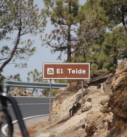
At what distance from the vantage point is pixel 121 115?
26.5 ft

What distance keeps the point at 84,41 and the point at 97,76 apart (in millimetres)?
22393

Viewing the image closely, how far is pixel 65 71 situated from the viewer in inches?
683

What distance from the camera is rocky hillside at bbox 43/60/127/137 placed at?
321 inches

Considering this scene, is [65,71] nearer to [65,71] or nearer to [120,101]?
[65,71]

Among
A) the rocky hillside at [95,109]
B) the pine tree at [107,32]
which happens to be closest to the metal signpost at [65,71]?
the rocky hillside at [95,109]

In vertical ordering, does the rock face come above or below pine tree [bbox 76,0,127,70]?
below

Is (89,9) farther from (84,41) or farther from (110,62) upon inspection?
(110,62)

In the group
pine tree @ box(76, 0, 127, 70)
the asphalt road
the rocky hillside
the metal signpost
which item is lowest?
the asphalt road

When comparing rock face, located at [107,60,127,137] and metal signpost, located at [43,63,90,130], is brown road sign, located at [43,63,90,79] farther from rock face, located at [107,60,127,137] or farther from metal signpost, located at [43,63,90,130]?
rock face, located at [107,60,127,137]

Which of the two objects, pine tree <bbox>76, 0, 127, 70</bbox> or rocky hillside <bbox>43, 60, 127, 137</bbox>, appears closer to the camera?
rocky hillside <bbox>43, 60, 127, 137</bbox>

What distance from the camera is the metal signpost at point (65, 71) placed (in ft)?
56.4

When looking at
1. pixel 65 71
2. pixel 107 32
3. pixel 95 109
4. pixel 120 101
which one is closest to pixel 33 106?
pixel 107 32

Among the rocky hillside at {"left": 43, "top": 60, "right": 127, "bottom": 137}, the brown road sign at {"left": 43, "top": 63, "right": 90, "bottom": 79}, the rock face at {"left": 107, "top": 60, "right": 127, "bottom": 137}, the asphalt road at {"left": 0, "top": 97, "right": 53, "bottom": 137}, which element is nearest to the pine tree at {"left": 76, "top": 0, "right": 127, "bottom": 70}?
the asphalt road at {"left": 0, "top": 97, "right": 53, "bottom": 137}

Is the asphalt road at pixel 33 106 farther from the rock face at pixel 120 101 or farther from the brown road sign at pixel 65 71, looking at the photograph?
the rock face at pixel 120 101
